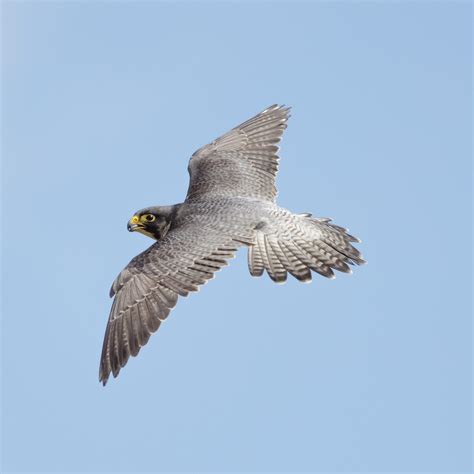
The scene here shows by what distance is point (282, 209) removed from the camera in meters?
14.1

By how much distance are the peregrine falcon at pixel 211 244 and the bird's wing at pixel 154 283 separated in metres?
0.01

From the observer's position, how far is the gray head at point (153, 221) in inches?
575

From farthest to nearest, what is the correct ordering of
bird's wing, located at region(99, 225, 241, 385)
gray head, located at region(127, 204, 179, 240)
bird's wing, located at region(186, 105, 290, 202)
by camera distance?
bird's wing, located at region(186, 105, 290, 202) < gray head, located at region(127, 204, 179, 240) < bird's wing, located at region(99, 225, 241, 385)

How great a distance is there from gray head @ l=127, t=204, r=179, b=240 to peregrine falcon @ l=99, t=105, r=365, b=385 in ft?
0.05

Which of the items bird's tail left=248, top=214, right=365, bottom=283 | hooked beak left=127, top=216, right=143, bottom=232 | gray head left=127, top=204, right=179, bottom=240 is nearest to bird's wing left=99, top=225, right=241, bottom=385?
bird's tail left=248, top=214, right=365, bottom=283

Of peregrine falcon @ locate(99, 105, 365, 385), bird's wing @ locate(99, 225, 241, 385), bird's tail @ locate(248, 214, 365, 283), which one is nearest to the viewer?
bird's wing @ locate(99, 225, 241, 385)

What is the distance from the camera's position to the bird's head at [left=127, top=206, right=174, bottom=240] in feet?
47.9

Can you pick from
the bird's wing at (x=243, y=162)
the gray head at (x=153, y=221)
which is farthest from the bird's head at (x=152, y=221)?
the bird's wing at (x=243, y=162)

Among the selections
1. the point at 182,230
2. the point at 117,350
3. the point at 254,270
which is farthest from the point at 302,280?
the point at 117,350

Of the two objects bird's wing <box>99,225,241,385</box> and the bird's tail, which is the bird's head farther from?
the bird's tail

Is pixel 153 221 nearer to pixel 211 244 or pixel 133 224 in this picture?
pixel 133 224

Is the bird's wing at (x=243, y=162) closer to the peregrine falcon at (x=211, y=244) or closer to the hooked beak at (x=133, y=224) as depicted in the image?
the peregrine falcon at (x=211, y=244)

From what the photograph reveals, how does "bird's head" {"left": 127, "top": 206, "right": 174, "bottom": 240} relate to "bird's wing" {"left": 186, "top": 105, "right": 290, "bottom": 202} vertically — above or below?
below

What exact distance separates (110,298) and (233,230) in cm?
178
